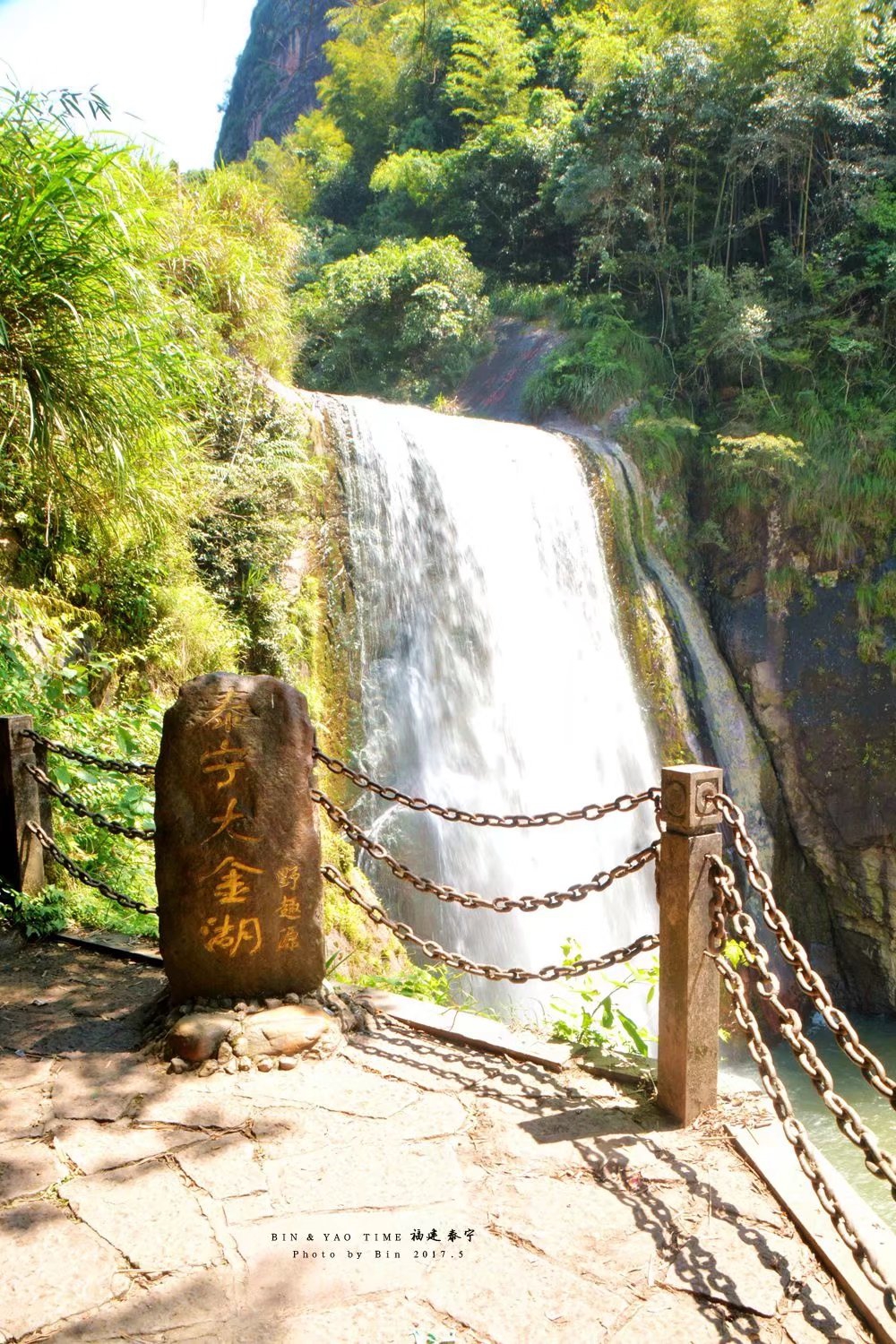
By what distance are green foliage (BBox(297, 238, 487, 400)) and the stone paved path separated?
47.8ft

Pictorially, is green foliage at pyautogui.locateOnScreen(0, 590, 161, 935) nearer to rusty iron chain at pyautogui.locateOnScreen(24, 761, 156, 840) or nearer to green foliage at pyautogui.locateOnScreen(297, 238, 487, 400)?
rusty iron chain at pyautogui.locateOnScreen(24, 761, 156, 840)

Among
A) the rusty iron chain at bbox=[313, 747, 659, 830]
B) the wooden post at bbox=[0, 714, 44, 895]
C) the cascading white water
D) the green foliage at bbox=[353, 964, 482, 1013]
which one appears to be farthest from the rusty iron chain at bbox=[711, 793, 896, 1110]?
the cascading white water

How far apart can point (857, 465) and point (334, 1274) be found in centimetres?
1166

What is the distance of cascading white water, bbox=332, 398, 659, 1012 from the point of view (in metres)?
7.34

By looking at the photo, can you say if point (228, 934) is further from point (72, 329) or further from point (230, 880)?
point (72, 329)

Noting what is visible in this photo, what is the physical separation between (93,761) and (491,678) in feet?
16.6

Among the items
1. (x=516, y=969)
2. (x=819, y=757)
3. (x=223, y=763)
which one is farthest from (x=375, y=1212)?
(x=819, y=757)

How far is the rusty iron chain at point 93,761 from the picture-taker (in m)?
3.86

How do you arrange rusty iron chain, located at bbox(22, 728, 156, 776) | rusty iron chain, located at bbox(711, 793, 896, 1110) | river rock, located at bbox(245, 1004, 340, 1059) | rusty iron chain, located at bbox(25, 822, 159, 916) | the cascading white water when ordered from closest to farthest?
rusty iron chain, located at bbox(711, 793, 896, 1110), river rock, located at bbox(245, 1004, 340, 1059), rusty iron chain, located at bbox(22, 728, 156, 776), rusty iron chain, located at bbox(25, 822, 159, 916), the cascading white water

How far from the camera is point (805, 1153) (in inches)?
86.7

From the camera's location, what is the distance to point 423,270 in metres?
16.2

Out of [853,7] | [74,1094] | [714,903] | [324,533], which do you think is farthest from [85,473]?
[853,7]

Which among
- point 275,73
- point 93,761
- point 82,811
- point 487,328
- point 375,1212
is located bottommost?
point 375,1212

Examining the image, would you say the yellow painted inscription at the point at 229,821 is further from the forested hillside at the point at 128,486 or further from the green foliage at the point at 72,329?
the green foliage at the point at 72,329
